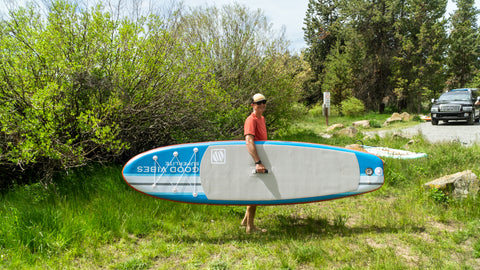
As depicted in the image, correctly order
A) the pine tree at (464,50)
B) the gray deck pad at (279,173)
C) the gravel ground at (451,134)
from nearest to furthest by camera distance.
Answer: the gray deck pad at (279,173) < the gravel ground at (451,134) < the pine tree at (464,50)

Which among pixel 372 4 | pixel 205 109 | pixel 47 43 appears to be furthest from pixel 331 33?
pixel 47 43

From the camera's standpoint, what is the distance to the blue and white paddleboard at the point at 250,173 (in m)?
3.87

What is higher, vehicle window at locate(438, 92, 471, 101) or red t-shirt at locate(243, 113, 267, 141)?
vehicle window at locate(438, 92, 471, 101)

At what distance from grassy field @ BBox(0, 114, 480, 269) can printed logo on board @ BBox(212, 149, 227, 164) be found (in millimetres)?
905

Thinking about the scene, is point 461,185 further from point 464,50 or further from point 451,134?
point 464,50

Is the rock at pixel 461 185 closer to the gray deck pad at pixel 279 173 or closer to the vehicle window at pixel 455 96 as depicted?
the gray deck pad at pixel 279 173

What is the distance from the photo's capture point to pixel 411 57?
24516mm

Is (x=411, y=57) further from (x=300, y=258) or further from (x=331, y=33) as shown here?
(x=300, y=258)

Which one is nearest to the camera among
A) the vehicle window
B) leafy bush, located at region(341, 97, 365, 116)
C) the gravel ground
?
the gravel ground

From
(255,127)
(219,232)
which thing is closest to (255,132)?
(255,127)

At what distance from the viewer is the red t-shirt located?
143 inches

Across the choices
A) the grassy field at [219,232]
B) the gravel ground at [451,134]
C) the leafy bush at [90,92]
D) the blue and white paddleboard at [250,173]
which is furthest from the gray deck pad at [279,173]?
Answer: the gravel ground at [451,134]

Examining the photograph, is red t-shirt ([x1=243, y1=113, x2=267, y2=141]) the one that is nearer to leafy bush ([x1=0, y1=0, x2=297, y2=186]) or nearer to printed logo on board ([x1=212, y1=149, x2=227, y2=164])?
printed logo on board ([x1=212, y1=149, x2=227, y2=164])

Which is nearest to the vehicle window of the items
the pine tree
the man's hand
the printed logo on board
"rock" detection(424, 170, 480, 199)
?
"rock" detection(424, 170, 480, 199)
